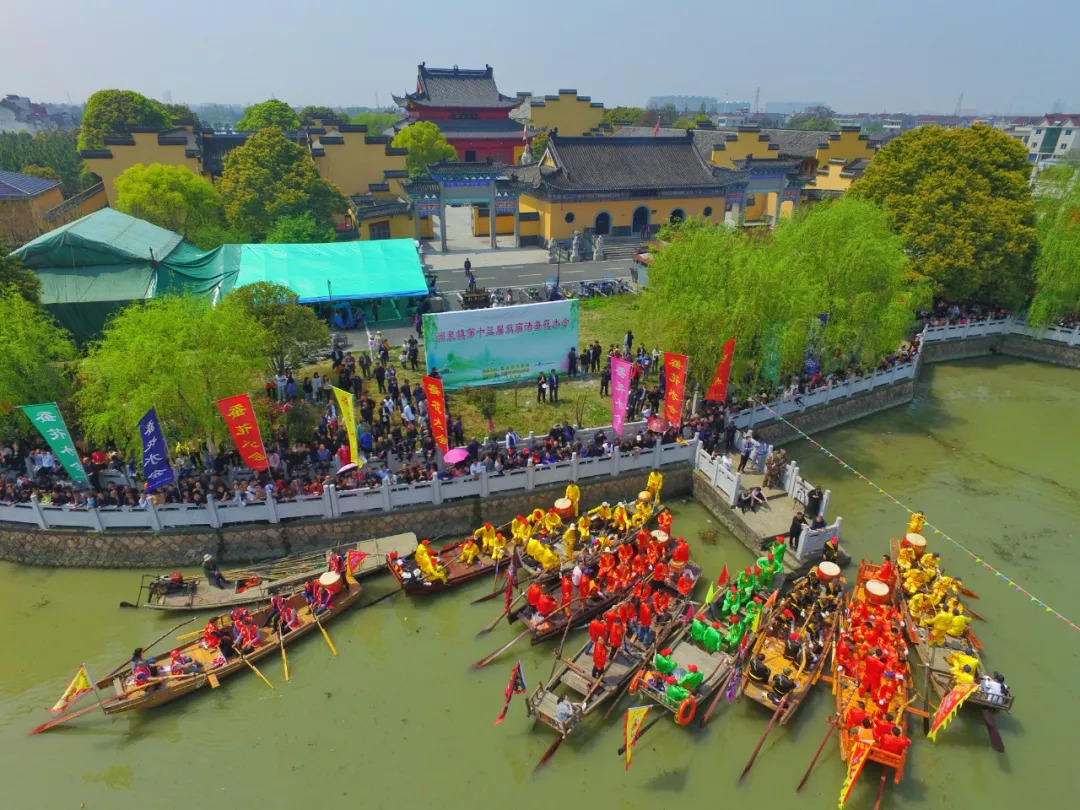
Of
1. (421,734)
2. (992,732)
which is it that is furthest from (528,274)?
(992,732)

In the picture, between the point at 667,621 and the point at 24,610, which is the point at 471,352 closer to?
the point at 667,621

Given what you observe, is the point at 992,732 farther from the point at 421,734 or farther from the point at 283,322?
the point at 283,322

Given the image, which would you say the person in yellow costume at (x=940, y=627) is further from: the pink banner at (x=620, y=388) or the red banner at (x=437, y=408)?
the red banner at (x=437, y=408)

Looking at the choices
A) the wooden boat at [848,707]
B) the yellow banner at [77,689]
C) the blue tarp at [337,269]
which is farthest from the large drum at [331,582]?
the blue tarp at [337,269]

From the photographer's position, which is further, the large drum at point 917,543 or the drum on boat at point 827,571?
the large drum at point 917,543

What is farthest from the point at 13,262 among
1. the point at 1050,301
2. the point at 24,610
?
the point at 1050,301

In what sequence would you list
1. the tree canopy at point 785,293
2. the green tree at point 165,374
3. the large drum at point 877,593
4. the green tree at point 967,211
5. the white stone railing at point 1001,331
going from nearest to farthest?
the large drum at point 877,593
the green tree at point 165,374
the tree canopy at point 785,293
the green tree at point 967,211
the white stone railing at point 1001,331
